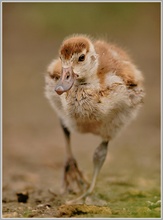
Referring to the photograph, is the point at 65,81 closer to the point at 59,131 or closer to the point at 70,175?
the point at 70,175

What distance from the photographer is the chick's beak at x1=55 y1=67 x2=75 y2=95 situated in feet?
10.5

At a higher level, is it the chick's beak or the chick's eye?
the chick's eye

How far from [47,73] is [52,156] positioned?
1.34 metres

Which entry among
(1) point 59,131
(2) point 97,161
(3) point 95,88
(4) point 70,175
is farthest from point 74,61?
(1) point 59,131

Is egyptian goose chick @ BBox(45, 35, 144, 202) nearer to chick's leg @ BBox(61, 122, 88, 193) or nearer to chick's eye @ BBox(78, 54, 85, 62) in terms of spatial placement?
chick's eye @ BBox(78, 54, 85, 62)

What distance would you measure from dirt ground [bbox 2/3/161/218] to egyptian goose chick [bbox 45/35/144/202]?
295 mm

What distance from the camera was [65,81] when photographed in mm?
3219

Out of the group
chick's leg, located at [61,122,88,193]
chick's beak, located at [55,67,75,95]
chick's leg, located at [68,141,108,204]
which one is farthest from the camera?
chick's leg, located at [61,122,88,193]

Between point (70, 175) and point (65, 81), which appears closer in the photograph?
point (65, 81)

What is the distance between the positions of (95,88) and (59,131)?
2448mm

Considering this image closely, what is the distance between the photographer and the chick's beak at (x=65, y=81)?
320 cm

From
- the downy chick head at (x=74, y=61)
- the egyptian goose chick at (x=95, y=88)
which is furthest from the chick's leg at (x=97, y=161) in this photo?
the downy chick head at (x=74, y=61)

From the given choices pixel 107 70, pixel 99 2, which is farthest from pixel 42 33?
pixel 107 70

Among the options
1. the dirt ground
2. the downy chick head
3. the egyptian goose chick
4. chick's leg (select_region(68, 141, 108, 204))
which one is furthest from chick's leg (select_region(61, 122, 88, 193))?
the downy chick head
